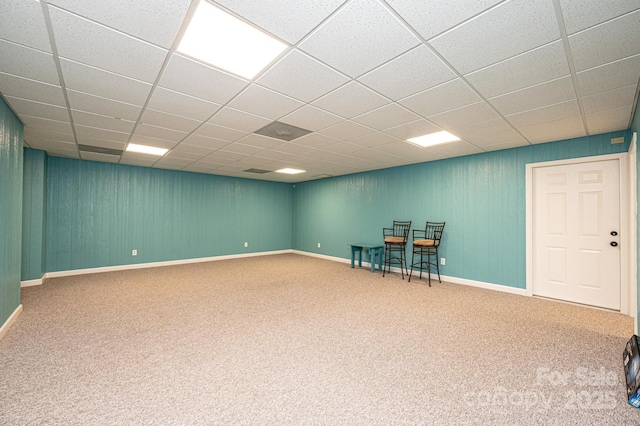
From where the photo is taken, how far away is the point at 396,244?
19.5 feet

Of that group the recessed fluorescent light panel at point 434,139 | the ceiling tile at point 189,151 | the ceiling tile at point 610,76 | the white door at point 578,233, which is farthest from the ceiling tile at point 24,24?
the white door at point 578,233

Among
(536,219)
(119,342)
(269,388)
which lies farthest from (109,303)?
(536,219)

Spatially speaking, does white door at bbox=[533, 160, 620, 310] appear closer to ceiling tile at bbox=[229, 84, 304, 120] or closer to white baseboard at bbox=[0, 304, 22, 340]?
ceiling tile at bbox=[229, 84, 304, 120]

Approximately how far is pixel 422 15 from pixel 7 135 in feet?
13.5

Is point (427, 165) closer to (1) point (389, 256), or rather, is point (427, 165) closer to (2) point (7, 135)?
(1) point (389, 256)

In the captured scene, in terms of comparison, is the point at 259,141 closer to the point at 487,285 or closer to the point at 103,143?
the point at 103,143

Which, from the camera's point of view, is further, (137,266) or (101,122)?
(137,266)

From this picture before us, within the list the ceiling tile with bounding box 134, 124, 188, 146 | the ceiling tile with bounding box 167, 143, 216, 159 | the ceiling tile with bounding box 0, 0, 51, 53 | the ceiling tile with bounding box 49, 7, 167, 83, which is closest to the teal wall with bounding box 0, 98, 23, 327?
the ceiling tile with bounding box 134, 124, 188, 146

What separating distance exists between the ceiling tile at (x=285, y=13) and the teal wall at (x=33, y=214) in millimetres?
5509

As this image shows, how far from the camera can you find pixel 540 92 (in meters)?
2.58

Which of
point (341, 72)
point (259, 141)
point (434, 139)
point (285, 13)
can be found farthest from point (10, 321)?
point (434, 139)

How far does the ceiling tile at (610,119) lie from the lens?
2971mm

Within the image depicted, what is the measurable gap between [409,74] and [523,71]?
0.90 meters

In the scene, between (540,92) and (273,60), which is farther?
(540,92)
